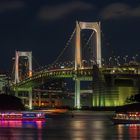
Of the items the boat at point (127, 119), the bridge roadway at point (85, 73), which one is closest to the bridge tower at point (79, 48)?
the bridge roadway at point (85, 73)

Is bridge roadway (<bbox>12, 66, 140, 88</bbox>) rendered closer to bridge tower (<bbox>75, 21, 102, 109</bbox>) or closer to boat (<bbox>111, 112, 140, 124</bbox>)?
bridge tower (<bbox>75, 21, 102, 109</bbox>)

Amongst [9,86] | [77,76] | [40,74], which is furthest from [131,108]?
[9,86]

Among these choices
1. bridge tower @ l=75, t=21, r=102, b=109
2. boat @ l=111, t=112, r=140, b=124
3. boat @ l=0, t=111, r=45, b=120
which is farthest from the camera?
bridge tower @ l=75, t=21, r=102, b=109

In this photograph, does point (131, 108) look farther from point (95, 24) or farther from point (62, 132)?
point (62, 132)

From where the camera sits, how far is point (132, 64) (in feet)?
291

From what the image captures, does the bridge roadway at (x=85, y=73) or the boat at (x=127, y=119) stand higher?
the bridge roadway at (x=85, y=73)

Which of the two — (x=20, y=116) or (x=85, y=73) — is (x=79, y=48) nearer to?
(x=85, y=73)

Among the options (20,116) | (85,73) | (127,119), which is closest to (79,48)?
(85,73)

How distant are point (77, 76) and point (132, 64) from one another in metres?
6.43

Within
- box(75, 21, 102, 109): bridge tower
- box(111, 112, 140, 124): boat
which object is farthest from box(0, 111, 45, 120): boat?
box(75, 21, 102, 109): bridge tower

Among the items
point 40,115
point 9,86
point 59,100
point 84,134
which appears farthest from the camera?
point 59,100

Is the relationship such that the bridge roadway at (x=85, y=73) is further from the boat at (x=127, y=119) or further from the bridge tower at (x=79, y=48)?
the boat at (x=127, y=119)

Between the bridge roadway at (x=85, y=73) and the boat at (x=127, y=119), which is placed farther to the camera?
the bridge roadway at (x=85, y=73)

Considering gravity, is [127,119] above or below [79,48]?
below
